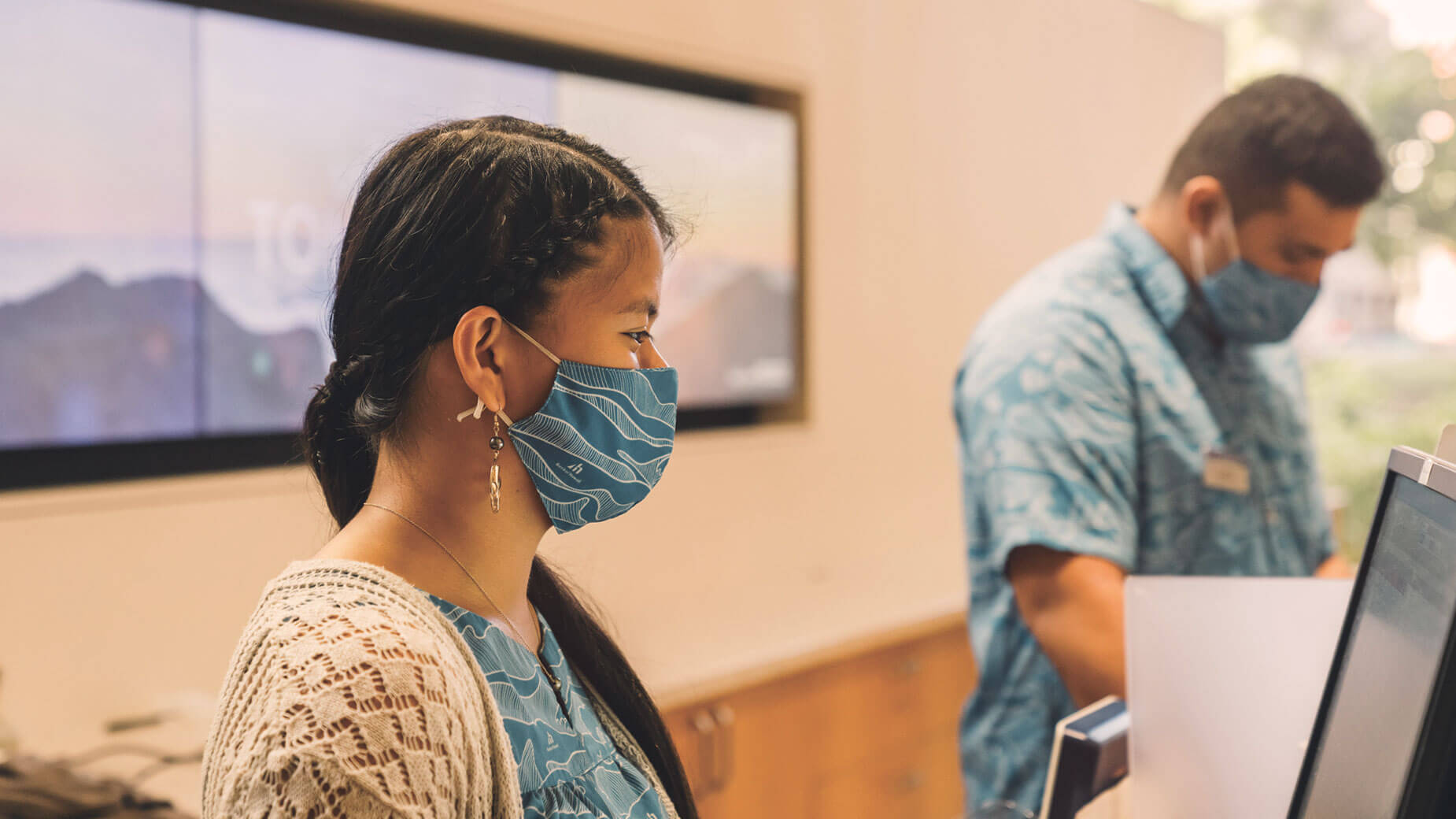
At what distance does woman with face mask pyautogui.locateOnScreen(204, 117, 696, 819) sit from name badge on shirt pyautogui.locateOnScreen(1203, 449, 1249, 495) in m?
0.85

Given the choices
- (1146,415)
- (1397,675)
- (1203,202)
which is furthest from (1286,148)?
(1397,675)

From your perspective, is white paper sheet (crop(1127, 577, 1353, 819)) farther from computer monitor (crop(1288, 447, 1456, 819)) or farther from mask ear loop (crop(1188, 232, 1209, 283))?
mask ear loop (crop(1188, 232, 1209, 283))

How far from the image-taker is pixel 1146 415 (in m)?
1.41

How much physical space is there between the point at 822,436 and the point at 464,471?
89.8 inches

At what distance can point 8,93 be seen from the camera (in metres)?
1.62

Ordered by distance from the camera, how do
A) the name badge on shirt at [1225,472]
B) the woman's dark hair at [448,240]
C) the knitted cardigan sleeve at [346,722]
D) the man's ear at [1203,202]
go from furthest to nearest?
1. the man's ear at [1203,202]
2. the name badge on shirt at [1225,472]
3. the woman's dark hair at [448,240]
4. the knitted cardigan sleeve at [346,722]

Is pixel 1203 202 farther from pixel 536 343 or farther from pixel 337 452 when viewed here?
pixel 337 452

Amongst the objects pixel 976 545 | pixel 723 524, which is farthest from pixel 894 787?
pixel 976 545

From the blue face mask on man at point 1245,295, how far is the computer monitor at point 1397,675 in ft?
2.98

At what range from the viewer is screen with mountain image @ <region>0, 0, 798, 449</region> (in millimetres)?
1666

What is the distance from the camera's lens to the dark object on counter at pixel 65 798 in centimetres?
111

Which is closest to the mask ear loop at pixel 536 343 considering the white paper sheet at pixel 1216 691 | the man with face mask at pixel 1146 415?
the white paper sheet at pixel 1216 691

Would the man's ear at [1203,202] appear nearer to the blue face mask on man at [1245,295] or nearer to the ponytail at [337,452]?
the blue face mask on man at [1245,295]

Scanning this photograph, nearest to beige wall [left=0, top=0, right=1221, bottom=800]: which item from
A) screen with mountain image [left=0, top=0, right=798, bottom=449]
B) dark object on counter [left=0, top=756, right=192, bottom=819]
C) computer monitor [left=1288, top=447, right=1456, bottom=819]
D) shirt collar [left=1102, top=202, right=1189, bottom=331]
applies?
screen with mountain image [left=0, top=0, right=798, bottom=449]
